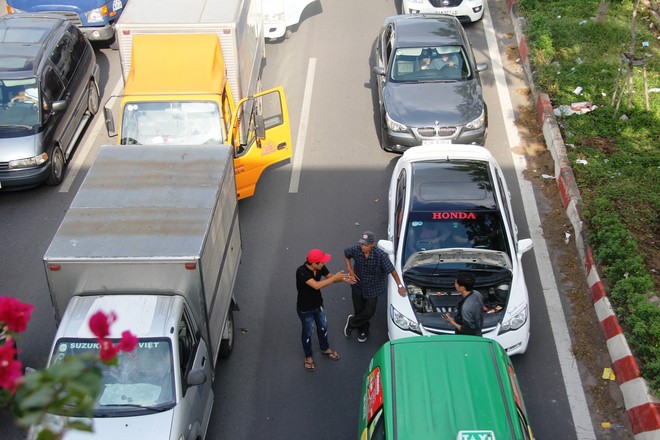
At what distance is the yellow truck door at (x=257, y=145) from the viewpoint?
38.0 ft

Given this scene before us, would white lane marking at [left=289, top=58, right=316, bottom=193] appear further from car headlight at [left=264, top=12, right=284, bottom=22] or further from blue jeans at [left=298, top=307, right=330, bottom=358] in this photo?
blue jeans at [left=298, top=307, right=330, bottom=358]

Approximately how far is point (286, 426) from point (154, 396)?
1.88 metres

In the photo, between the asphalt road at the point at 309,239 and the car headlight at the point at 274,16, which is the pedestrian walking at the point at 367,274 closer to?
the asphalt road at the point at 309,239

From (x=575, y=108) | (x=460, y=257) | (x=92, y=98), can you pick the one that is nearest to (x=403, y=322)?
(x=460, y=257)

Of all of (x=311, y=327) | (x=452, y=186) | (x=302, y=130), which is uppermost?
(x=452, y=186)

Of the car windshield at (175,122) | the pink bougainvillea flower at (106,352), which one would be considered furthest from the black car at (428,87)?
the pink bougainvillea flower at (106,352)

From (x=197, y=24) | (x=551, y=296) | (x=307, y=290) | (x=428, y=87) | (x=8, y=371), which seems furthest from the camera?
(x=428, y=87)

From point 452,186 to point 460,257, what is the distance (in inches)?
44.4

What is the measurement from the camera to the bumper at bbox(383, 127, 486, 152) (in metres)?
12.8

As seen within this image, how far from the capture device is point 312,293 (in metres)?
8.73

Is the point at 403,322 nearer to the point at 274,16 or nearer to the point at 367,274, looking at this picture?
the point at 367,274

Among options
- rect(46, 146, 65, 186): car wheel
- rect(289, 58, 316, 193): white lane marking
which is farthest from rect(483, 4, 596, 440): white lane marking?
rect(46, 146, 65, 186): car wheel

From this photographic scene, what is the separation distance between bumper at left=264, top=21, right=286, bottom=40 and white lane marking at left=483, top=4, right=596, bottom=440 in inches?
188

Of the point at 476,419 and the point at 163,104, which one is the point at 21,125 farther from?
the point at 476,419
